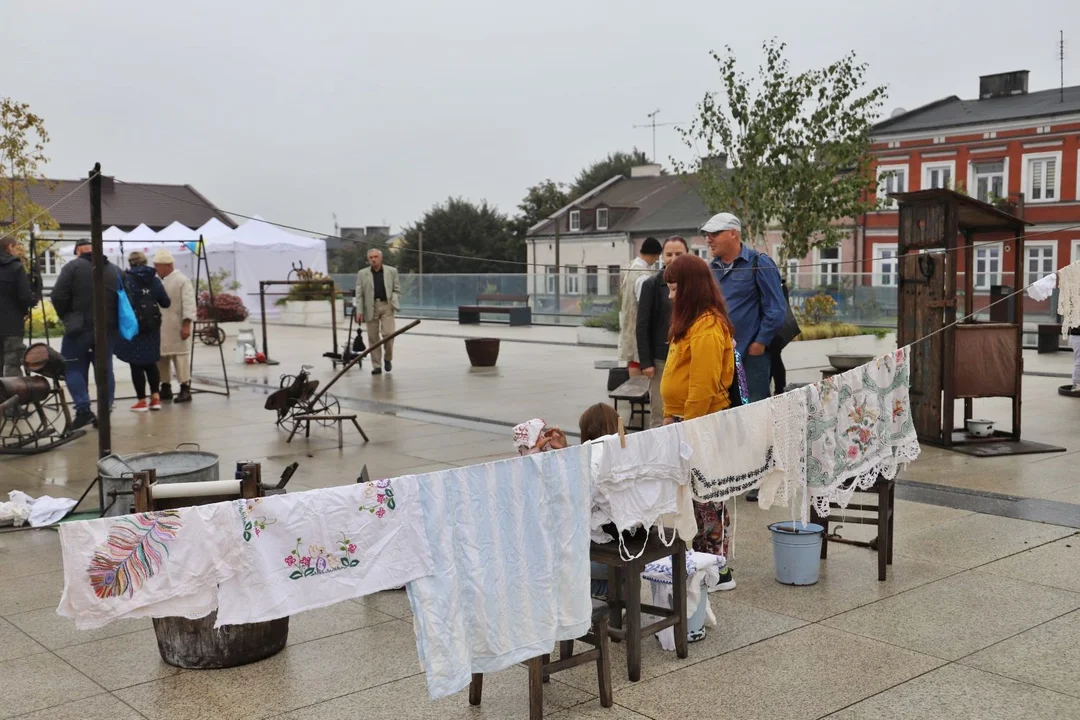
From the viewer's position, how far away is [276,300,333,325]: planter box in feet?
102

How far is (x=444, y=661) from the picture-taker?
367 cm

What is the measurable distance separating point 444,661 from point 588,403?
31.4 feet

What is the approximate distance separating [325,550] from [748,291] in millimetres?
4063

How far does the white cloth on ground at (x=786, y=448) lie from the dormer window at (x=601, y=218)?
56592mm

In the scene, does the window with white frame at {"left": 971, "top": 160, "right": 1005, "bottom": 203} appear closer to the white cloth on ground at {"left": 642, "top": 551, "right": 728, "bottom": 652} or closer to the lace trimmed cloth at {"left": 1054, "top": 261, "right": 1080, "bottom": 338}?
the lace trimmed cloth at {"left": 1054, "top": 261, "right": 1080, "bottom": 338}

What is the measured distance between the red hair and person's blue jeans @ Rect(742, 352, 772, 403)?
1.90 meters

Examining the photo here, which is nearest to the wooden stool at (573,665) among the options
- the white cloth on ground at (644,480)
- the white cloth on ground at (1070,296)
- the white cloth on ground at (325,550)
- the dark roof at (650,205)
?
the white cloth on ground at (644,480)

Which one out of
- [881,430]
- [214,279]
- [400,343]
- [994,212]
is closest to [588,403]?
[994,212]

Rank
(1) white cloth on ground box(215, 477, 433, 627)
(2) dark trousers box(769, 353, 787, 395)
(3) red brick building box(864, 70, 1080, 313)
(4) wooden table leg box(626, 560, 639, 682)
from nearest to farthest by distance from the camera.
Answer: (1) white cloth on ground box(215, 477, 433, 627) → (4) wooden table leg box(626, 560, 639, 682) → (2) dark trousers box(769, 353, 787, 395) → (3) red brick building box(864, 70, 1080, 313)

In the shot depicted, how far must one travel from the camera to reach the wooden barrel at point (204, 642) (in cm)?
455

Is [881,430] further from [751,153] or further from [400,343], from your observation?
[400,343]

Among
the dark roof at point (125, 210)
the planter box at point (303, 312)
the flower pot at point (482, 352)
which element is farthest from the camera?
the dark roof at point (125, 210)

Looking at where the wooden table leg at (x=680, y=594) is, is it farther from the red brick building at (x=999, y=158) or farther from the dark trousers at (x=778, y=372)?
the red brick building at (x=999, y=158)

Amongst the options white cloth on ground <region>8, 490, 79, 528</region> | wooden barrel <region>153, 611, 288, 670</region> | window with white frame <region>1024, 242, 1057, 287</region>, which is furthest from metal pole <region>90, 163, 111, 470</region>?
window with white frame <region>1024, 242, 1057, 287</region>
